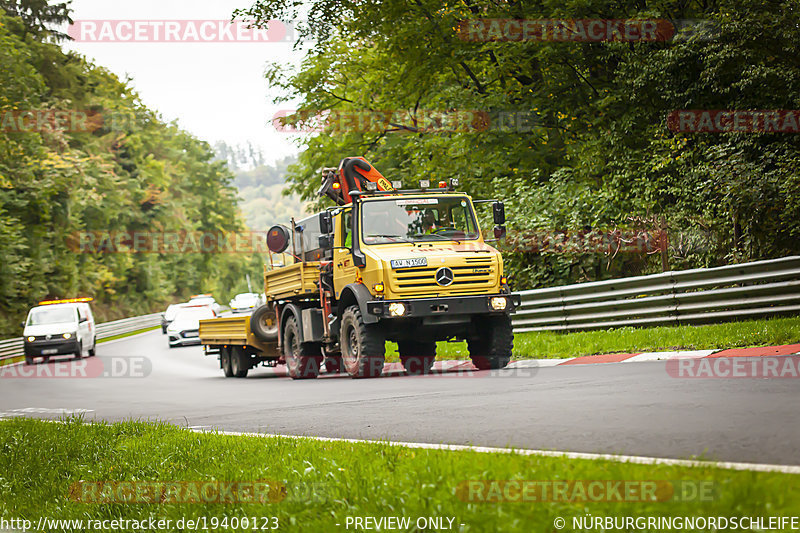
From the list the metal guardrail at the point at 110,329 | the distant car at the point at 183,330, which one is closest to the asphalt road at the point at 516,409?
the distant car at the point at 183,330

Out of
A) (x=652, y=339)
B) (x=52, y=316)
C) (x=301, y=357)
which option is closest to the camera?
(x=652, y=339)

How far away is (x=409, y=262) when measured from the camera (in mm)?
15602

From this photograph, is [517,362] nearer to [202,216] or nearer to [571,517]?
[571,517]

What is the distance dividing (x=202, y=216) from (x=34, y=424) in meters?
97.3

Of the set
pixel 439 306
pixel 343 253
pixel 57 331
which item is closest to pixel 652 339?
pixel 439 306

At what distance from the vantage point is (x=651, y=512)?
179 inches

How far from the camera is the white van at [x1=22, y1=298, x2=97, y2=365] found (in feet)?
113

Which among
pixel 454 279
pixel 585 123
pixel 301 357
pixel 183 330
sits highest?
pixel 585 123

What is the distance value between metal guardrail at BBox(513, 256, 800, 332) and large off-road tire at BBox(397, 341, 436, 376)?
3801 millimetres

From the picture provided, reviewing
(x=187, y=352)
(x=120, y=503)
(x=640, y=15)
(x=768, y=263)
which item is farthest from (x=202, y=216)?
(x=120, y=503)

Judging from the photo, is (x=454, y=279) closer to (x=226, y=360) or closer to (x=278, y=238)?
(x=278, y=238)

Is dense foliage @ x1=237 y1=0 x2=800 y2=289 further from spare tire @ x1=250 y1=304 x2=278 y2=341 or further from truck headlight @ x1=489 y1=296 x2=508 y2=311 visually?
spare tire @ x1=250 y1=304 x2=278 y2=341

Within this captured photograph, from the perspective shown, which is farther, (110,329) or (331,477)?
(110,329)

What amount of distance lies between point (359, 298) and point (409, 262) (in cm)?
97
